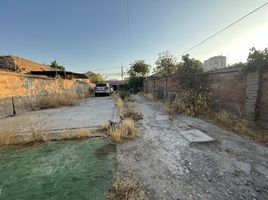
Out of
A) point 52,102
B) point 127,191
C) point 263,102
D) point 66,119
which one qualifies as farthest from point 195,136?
point 52,102

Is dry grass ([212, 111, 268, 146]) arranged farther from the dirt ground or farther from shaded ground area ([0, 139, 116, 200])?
shaded ground area ([0, 139, 116, 200])

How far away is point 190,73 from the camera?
838 cm

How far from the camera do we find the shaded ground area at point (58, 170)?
101 inches

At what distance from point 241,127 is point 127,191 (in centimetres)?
440

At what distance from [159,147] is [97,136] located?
183 centimetres

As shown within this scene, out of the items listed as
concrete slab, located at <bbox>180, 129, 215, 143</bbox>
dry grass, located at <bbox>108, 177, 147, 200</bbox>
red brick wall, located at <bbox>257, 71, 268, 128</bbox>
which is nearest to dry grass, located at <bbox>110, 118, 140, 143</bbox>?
concrete slab, located at <bbox>180, 129, 215, 143</bbox>

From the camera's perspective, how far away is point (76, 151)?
13.3 feet

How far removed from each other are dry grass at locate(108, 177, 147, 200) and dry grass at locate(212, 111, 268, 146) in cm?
350

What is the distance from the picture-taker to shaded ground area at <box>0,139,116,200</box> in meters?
2.56

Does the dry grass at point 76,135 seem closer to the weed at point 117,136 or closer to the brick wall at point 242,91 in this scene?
the weed at point 117,136

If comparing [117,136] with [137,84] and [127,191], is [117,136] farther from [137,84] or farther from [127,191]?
[137,84]

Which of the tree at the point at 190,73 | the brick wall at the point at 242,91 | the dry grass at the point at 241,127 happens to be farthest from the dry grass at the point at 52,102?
the dry grass at the point at 241,127

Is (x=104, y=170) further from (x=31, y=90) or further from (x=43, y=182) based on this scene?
(x=31, y=90)

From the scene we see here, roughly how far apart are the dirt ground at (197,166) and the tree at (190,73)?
141 inches
